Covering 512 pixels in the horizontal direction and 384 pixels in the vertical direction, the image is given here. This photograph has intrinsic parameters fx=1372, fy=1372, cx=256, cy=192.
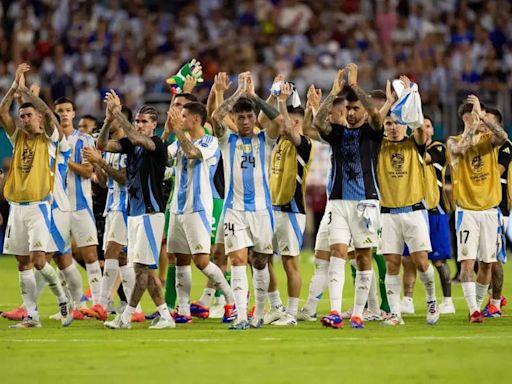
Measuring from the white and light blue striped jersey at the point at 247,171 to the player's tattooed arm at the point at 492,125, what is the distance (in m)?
2.49

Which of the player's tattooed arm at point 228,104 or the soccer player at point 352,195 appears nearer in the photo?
the player's tattooed arm at point 228,104

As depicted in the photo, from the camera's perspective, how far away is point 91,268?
1736cm

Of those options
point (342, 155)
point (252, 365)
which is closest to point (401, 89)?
point (342, 155)

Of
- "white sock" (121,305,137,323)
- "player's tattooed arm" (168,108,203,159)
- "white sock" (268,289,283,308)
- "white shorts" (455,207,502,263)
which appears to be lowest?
"white sock" (121,305,137,323)

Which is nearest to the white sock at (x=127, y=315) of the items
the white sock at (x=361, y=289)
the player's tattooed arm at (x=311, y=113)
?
the white sock at (x=361, y=289)

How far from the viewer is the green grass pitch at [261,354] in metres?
11.5

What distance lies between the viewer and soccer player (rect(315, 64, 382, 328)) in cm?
1513

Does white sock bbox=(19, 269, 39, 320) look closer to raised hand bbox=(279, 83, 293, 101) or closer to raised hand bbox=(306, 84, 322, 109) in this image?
raised hand bbox=(279, 83, 293, 101)

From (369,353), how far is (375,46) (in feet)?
62.0

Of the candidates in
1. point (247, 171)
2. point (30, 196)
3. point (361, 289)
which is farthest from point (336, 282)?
point (30, 196)

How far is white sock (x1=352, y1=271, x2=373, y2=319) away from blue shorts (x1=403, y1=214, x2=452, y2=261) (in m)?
2.98

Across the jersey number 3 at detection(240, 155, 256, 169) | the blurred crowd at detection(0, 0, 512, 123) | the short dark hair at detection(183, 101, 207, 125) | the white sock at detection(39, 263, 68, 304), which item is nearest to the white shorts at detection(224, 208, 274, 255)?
the jersey number 3 at detection(240, 155, 256, 169)

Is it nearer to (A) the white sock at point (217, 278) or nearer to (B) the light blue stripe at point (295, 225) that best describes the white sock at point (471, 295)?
(B) the light blue stripe at point (295, 225)

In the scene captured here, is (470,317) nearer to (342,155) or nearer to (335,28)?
(342,155)
